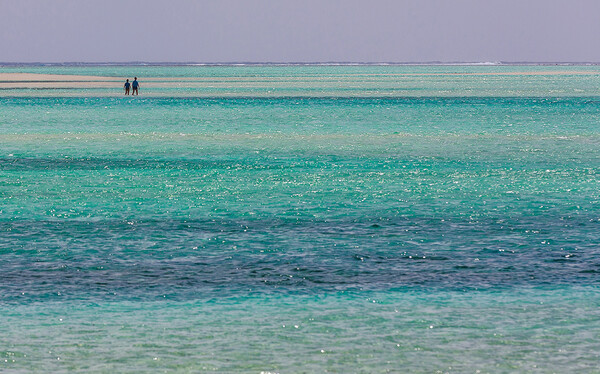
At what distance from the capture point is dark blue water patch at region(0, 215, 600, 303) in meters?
11.9

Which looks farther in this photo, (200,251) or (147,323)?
(200,251)

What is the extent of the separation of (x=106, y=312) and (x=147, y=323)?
615 mm

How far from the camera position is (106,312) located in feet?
34.9

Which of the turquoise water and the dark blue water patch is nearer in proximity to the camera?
the turquoise water

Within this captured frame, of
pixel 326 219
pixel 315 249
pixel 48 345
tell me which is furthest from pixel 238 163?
pixel 48 345

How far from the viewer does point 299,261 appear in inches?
519

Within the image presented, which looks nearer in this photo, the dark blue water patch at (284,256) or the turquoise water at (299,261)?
the turquoise water at (299,261)

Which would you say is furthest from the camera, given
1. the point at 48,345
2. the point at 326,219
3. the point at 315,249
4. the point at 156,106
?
the point at 156,106

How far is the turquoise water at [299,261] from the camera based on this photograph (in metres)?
9.37

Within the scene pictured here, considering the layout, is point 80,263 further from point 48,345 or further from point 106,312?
point 48,345

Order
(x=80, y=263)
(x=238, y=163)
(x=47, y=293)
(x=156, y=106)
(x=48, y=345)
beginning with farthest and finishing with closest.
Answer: (x=156, y=106) → (x=238, y=163) → (x=80, y=263) → (x=47, y=293) → (x=48, y=345)

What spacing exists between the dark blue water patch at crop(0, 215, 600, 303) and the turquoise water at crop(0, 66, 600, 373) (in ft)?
0.14

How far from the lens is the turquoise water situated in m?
9.37

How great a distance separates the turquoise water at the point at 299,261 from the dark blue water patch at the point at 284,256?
42 mm
